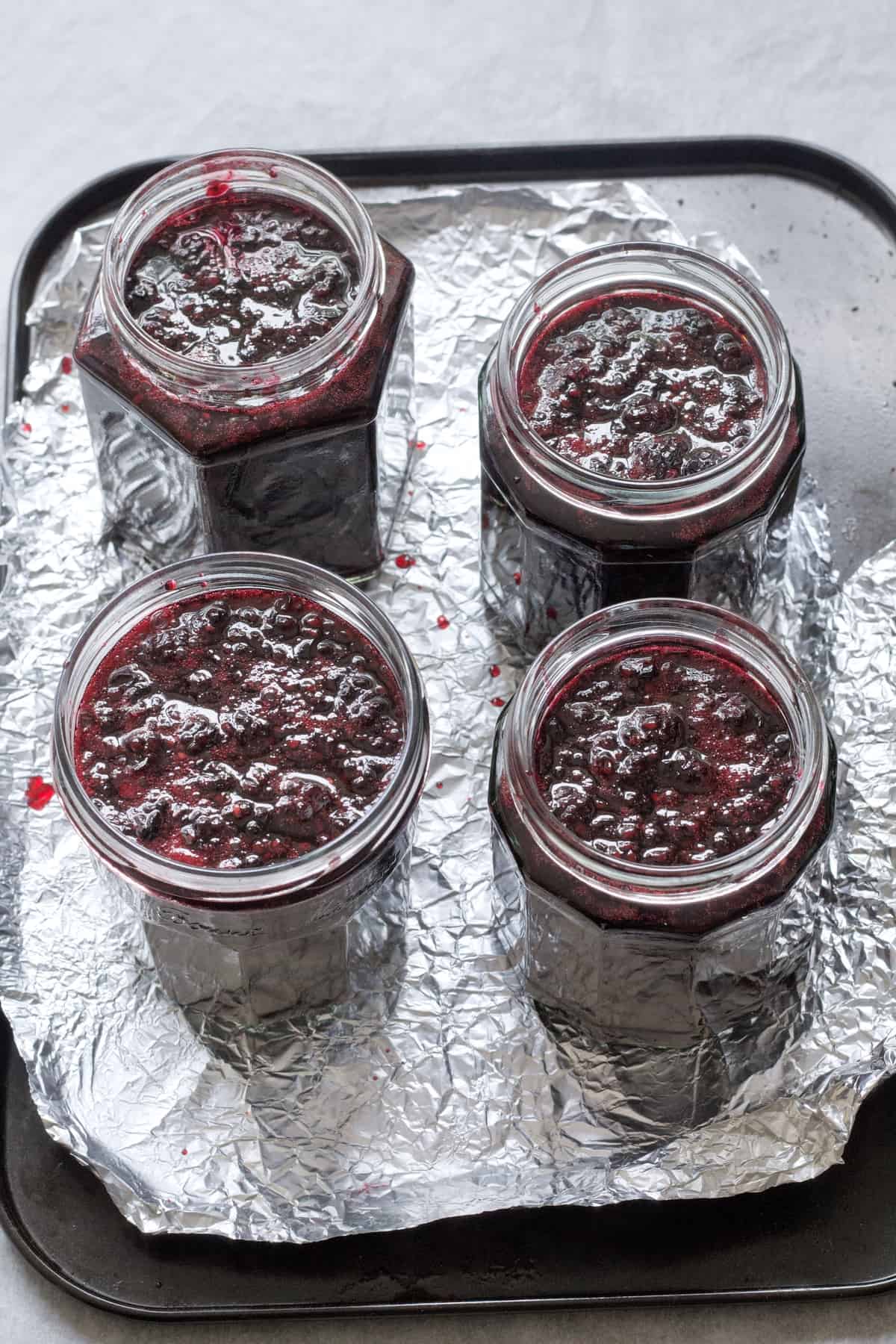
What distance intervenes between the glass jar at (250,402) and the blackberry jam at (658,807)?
1.26 feet

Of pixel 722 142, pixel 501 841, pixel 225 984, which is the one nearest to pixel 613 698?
pixel 501 841

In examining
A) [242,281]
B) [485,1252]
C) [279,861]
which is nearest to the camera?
[279,861]

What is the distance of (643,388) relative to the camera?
7.07 ft

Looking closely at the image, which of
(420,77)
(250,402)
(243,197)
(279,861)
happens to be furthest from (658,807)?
(420,77)

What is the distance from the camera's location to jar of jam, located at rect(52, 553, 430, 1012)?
1946mm

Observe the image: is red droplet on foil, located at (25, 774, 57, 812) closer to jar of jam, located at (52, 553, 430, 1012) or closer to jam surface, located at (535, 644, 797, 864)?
jar of jam, located at (52, 553, 430, 1012)

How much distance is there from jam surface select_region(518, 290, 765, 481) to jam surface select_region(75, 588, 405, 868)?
1.14 ft

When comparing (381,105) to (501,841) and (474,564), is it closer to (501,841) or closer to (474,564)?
(474,564)

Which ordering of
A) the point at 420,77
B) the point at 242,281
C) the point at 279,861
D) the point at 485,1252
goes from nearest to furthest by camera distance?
the point at 279,861 < the point at 485,1252 < the point at 242,281 < the point at 420,77

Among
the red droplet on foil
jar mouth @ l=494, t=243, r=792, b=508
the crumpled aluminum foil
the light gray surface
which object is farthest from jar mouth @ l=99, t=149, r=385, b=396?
the light gray surface

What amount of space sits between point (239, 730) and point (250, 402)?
39 centimetres

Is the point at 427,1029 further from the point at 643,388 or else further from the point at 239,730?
the point at 643,388

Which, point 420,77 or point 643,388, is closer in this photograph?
point 643,388

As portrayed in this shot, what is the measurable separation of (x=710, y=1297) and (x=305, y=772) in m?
0.72
